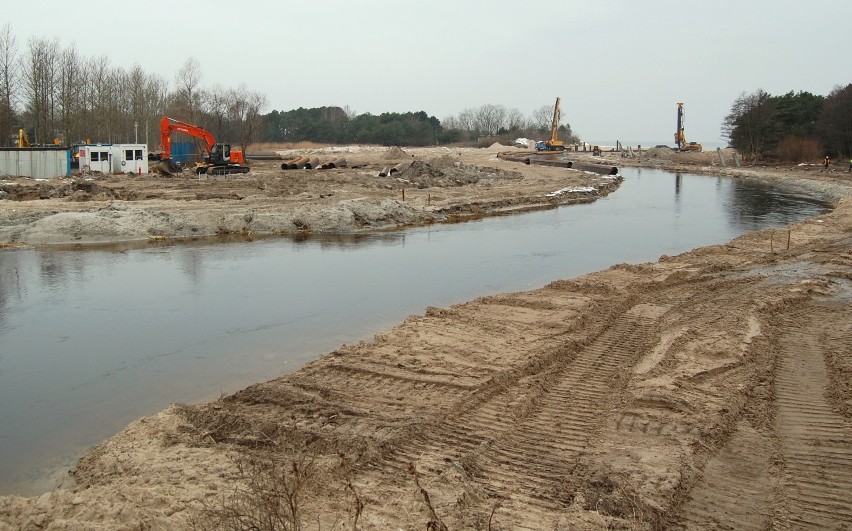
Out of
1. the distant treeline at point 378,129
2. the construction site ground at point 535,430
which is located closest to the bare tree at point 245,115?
the distant treeline at point 378,129

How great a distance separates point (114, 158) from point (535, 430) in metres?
36.0

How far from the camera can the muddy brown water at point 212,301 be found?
8438 mm

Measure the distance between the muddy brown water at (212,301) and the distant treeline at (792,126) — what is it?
32443 mm

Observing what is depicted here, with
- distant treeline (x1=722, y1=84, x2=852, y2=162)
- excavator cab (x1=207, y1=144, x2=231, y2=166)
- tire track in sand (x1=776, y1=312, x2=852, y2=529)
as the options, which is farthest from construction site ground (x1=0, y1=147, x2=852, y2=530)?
distant treeline (x1=722, y1=84, x2=852, y2=162)

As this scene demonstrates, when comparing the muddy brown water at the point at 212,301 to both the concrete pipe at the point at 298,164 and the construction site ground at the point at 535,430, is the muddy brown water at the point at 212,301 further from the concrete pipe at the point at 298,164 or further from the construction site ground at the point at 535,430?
the concrete pipe at the point at 298,164

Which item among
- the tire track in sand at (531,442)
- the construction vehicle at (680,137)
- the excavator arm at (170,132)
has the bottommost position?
the tire track in sand at (531,442)

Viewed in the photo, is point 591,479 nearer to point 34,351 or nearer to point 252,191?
point 34,351

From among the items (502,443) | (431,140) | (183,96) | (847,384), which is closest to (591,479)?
(502,443)

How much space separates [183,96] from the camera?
6169 centimetres

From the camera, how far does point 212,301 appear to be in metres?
13.5

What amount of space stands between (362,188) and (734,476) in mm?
26849

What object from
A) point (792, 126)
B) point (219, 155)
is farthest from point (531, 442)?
point (792, 126)

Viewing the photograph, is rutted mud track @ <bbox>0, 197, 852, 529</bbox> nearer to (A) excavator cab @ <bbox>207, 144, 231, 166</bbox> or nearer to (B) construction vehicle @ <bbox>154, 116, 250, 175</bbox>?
(B) construction vehicle @ <bbox>154, 116, 250, 175</bbox>

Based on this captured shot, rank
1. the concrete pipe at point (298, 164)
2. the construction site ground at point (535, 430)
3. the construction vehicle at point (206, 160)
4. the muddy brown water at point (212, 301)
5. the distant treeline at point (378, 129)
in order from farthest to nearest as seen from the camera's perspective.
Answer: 1. the distant treeline at point (378, 129)
2. the concrete pipe at point (298, 164)
3. the construction vehicle at point (206, 160)
4. the muddy brown water at point (212, 301)
5. the construction site ground at point (535, 430)
